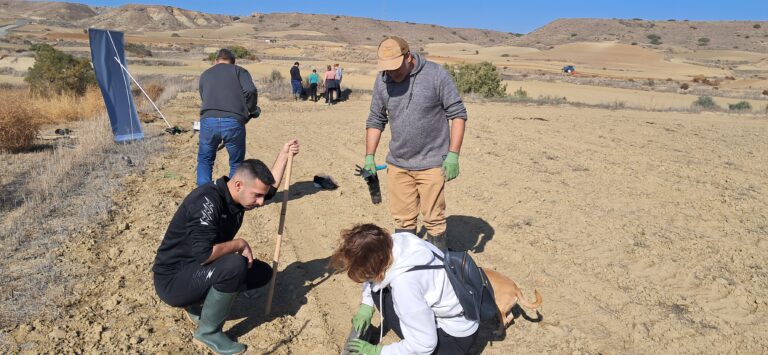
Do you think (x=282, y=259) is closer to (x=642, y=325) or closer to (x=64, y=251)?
(x=64, y=251)

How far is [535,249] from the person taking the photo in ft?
16.9

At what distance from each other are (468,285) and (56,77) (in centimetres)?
1593

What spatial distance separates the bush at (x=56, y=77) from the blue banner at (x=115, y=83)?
5.93 m

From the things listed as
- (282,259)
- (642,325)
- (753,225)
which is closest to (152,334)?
(282,259)

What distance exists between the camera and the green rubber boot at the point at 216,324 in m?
3.20

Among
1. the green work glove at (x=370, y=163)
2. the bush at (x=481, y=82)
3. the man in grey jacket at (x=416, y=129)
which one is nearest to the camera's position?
the man in grey jacket at (x=416, y=129)

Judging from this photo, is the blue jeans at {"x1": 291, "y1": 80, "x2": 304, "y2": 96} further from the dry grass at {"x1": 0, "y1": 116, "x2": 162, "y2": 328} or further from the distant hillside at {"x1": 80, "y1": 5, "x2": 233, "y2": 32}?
the distant hillside at {"x1": 80, "y1": 5, "x2": 233, "y2": 32}

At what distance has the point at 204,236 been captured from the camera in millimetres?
3107

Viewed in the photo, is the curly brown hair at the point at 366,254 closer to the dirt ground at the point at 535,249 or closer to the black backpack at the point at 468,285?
the black backpack at the point at 468,285

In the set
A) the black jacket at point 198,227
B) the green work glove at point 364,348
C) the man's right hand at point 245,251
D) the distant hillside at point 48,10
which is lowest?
the green work glove at point 364,348

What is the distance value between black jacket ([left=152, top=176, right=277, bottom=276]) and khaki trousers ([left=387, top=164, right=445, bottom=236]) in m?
1.36

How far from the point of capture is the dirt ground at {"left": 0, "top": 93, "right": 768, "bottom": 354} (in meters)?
3.59

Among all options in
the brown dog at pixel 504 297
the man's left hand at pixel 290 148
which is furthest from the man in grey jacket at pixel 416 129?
the brown dog at pixel 504 297

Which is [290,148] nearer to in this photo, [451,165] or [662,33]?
[451,165]
